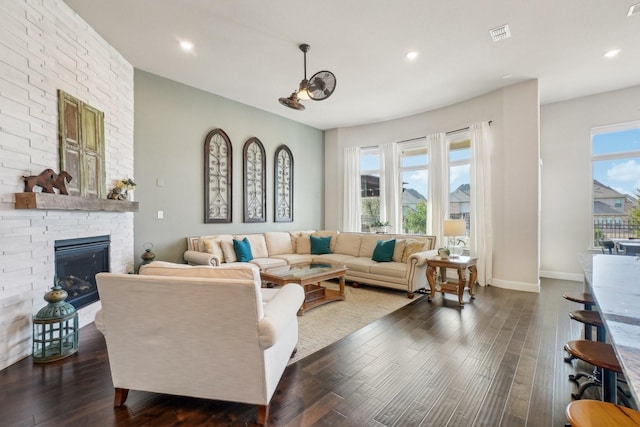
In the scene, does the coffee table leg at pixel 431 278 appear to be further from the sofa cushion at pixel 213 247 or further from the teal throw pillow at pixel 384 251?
the sofa cushion at pixel 213 247

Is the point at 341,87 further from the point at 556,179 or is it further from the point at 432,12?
the point at 556,179

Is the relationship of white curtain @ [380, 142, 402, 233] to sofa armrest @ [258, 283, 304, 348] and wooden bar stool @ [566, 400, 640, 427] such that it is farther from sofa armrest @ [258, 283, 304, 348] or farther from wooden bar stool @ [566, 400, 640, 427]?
wooden bar stool @ [566, 400, 640, 427]

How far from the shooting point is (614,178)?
16.4 ft

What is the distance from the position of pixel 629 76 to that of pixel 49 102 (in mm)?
7385

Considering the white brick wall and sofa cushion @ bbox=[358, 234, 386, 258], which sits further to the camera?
sofa cushion @ bbox=[358, 234, 386, 258]

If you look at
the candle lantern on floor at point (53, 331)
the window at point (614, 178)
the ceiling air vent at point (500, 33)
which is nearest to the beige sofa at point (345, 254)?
the candle lantern on floor at point (53, 331)

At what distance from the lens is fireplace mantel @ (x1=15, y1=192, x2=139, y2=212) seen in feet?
7.73

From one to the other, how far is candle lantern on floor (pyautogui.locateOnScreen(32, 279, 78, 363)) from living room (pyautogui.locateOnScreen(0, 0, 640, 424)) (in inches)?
5.5

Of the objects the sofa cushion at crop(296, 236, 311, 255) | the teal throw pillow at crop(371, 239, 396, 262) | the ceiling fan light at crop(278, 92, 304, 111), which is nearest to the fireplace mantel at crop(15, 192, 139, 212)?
the ceiling fan light at crop(278, 92, 304, 111)

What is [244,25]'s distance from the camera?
3.12 metres

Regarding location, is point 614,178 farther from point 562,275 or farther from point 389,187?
point 389,187

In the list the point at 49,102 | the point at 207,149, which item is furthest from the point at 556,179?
the point at 49,102

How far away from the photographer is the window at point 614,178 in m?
4.84

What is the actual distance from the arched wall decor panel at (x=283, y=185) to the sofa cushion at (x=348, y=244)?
4.10 feet
